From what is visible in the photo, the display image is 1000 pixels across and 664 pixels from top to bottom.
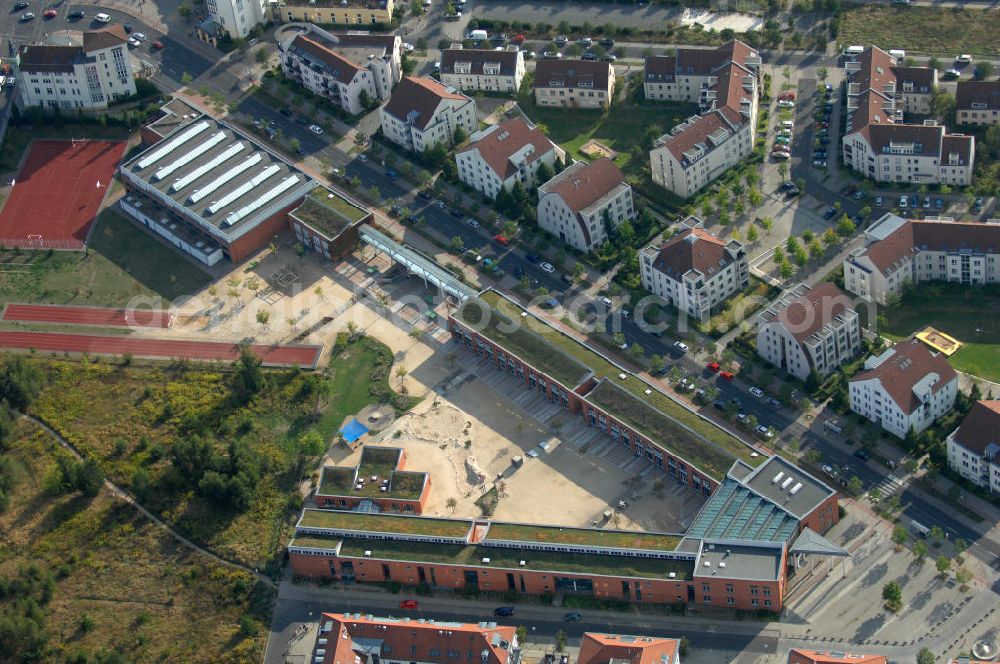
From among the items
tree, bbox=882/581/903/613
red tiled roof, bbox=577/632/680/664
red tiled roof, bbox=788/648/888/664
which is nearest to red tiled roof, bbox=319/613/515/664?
red tiled roof, bbox=577/632/680/664

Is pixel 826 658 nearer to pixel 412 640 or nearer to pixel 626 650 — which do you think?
pixel 626 650

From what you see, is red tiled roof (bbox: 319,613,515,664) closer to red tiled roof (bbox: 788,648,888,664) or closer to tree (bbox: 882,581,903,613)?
red tiled roof (bbox: 788,648,888,664)

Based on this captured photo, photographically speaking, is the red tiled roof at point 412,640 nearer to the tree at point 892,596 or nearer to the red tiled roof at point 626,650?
the red tiled roof at point 626,650

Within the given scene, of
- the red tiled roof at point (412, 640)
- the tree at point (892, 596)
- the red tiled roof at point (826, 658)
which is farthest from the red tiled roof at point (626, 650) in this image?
the tree at point (892, 596)

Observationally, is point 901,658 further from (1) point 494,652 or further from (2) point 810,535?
(1) point 494,652

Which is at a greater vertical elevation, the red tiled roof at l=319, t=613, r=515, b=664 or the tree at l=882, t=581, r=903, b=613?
the red tiled roof at l=319, t=613, r=515, b=664

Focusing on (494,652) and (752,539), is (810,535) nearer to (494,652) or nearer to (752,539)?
(752,539)

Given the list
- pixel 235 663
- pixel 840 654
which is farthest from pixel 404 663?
pixel 840 654

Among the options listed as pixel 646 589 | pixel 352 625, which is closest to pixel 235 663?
pixel 352 625
